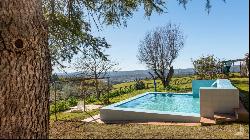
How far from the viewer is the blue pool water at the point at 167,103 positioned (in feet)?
58.2

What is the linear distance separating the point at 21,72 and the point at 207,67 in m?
30.8

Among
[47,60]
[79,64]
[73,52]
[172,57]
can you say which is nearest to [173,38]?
[172,57]

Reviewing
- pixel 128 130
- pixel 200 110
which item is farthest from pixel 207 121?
pixel 128 130

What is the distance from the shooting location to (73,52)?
25.1ft

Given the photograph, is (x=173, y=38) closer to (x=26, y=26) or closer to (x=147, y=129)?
(x=147, y=129)

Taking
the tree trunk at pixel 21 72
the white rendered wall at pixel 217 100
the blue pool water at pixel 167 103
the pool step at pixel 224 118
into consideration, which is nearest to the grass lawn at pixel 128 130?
the pool step at pixel 224 118

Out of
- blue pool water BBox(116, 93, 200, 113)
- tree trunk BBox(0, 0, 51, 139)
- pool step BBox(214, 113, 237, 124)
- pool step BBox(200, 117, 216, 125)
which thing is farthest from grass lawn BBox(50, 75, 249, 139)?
blue pool water BBox(116, 93, 200, 113)

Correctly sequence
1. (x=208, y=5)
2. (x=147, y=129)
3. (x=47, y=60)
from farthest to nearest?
(x=147, y=129)
(x=208, y=5)
(x=47, y=60)

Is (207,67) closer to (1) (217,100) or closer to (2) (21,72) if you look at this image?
(1) (217,100)

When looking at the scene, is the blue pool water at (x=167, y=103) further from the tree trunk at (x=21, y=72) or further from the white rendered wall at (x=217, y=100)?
the tree trunk at (x=21, y=72)

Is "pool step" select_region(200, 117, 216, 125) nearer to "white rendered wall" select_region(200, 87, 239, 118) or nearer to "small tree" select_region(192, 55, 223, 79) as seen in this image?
"white rendered wall" select_region(200, 87, 239, 118)

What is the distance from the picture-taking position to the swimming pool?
38.0 feet

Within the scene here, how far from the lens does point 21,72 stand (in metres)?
3.46

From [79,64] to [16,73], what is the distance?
124 feet
